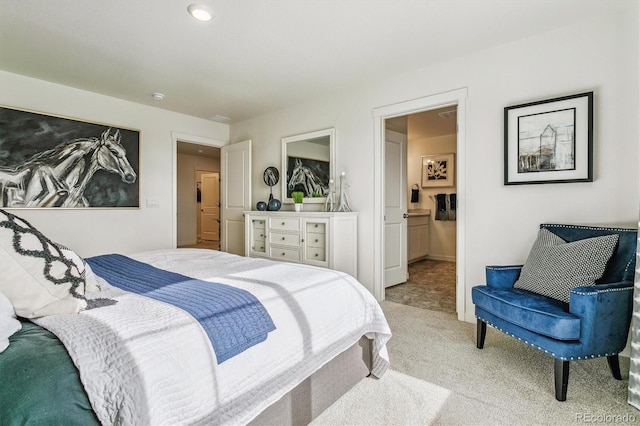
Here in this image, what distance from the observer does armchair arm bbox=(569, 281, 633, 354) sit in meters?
1.70

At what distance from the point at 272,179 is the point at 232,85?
138 cm

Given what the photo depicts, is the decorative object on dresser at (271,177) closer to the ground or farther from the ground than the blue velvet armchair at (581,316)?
farther from the ground

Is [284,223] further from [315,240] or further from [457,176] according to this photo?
[457,176]

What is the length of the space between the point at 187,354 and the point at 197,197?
8.15 m

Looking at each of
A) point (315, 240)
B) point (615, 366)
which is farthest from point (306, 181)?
point (615, 366)

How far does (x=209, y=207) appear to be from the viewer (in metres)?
8.84

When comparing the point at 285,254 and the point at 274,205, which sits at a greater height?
the point at 274,205

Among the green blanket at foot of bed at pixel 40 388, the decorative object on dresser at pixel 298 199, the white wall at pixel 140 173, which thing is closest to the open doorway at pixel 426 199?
the decorative object on dresser at pixel 298 199

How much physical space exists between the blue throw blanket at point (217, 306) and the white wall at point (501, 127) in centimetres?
234

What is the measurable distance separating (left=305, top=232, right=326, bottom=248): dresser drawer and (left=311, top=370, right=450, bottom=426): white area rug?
1.80m

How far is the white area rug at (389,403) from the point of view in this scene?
1.56m

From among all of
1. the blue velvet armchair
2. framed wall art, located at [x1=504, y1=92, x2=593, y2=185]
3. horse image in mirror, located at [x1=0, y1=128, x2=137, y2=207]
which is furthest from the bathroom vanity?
horse image in mirror, located at [x1=0, y1=128, x2=137, y2=207]

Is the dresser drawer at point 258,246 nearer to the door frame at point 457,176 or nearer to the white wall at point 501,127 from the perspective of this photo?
the white wall at point 501,127

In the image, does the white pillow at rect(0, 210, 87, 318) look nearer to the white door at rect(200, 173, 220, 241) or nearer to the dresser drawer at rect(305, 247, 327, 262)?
the dresser drawer at rect(305, 247, 327, 262)
